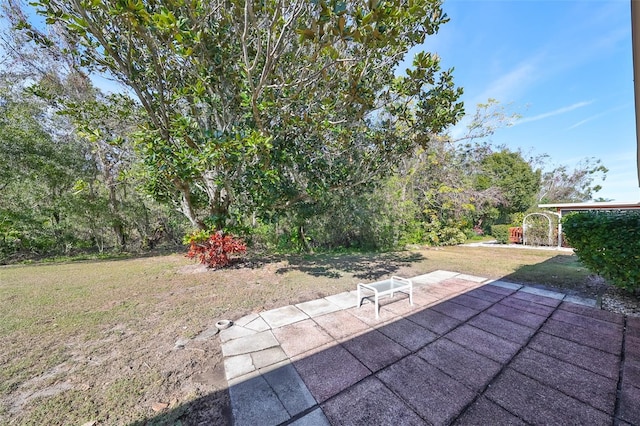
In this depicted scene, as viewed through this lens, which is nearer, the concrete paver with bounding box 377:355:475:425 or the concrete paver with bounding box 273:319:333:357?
the concrete paver with bounding box 377:355:475:425

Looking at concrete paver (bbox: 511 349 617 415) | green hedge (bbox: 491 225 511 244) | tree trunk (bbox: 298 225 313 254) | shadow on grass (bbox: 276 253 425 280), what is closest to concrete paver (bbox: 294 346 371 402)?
concrete paver (bbox: 511 349 617 415)

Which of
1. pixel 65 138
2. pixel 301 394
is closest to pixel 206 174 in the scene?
pixel 301 394

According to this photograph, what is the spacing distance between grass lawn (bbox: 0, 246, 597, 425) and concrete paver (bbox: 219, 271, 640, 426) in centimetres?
43

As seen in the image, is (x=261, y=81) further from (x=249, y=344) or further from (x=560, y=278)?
(x=560, y=278)

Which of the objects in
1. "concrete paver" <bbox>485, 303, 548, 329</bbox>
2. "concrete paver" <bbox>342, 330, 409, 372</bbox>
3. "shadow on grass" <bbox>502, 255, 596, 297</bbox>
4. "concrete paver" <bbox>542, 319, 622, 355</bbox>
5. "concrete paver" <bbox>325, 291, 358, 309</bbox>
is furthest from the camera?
"shadow on grass" <bbox>502, 255, 596, 297</bbox>

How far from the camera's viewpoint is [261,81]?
12.2 feet

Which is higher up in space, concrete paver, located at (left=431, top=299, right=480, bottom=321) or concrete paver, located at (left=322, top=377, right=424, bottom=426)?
concrete paver, located at (left=322, top=377, right=424, bottom=426)

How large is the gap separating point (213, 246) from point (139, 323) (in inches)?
130

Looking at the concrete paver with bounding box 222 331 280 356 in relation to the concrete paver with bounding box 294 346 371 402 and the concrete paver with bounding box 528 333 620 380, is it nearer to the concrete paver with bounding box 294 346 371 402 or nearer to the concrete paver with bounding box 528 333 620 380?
the concrete paver with bounding box 294 346 371 402

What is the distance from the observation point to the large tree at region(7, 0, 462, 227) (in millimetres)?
3254

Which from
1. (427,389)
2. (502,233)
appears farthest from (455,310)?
(502,233)

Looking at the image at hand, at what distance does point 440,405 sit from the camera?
1.91 metres

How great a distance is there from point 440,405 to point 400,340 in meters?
0.95

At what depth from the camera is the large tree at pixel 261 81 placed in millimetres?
3254
